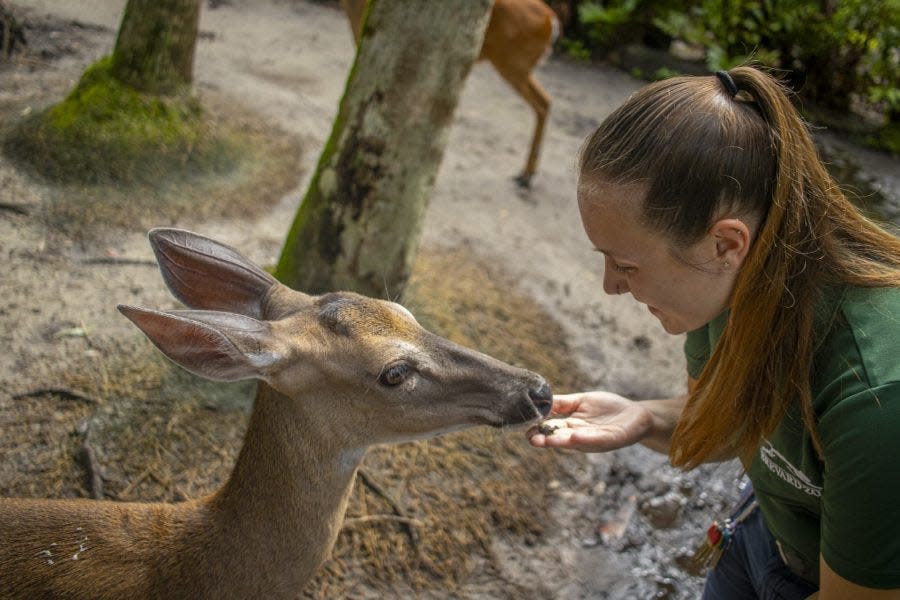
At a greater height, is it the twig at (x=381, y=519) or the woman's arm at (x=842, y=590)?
the woman's arm at (x=842, y=590)

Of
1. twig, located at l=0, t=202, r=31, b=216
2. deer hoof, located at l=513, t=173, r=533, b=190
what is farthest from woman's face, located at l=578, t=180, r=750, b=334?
deer hoof, located at l=513, t=173, r=533, b=190

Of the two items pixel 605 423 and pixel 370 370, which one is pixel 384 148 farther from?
pixel 605 423

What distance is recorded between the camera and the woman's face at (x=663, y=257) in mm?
2029

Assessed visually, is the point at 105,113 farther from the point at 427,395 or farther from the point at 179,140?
the point at 427,395

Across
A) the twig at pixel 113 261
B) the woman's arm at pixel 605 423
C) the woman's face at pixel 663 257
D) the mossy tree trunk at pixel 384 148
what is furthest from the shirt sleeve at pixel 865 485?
the twig at pixel 113 261

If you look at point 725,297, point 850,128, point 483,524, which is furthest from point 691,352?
point 850,128

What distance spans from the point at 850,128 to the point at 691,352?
9.57m

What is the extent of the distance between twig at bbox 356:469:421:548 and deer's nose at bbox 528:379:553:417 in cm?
141

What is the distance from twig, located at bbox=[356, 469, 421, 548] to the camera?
3.66 metres

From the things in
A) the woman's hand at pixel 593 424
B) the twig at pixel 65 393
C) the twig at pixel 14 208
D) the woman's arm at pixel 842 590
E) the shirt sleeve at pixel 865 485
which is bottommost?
the twig at pixel 65 393

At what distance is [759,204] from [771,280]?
0.20 metres

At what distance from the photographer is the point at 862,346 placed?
179 cm

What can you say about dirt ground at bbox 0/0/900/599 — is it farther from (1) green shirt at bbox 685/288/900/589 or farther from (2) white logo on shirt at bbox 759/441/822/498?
(1) green shirt at bbox 685/288/900/589

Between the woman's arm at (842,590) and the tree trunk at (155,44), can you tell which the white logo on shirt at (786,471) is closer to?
the woman's arm at (842,590)
